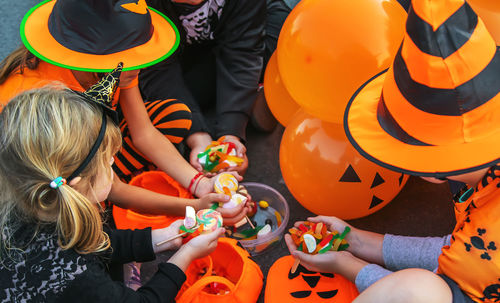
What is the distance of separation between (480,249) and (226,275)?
0.72 meters

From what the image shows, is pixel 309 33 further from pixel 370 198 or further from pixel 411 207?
pixel 411 207

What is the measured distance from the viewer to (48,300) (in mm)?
878

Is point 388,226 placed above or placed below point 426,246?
below

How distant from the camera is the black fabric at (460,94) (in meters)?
0.74

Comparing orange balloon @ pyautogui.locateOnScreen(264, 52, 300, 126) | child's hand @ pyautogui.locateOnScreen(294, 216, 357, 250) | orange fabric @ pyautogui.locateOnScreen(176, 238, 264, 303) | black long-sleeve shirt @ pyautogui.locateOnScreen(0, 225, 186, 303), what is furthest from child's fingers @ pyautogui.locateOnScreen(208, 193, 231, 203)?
black long-sleeve shirt @ pyautogui.locateOnScreen(0, 225, 186, 303)

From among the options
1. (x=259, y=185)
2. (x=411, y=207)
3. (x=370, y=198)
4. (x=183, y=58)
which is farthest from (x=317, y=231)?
(x=183, y=58)

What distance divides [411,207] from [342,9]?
780mm

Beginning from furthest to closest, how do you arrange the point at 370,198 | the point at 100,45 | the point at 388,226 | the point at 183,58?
1. the point at 183,58
2. the point at 388,226
3. the point at 370,198
4. the point at 100,45

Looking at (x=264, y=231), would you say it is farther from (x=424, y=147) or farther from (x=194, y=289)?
(x=424, y=147)

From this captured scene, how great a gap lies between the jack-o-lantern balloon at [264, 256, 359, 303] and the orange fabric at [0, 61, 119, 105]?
749 mm

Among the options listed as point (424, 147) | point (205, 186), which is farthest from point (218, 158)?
point (424, 147)

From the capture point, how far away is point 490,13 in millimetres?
1171

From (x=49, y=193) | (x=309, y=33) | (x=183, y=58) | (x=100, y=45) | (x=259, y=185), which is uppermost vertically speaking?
(x=309, y=33)

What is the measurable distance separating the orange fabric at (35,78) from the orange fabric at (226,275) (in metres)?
0.59
